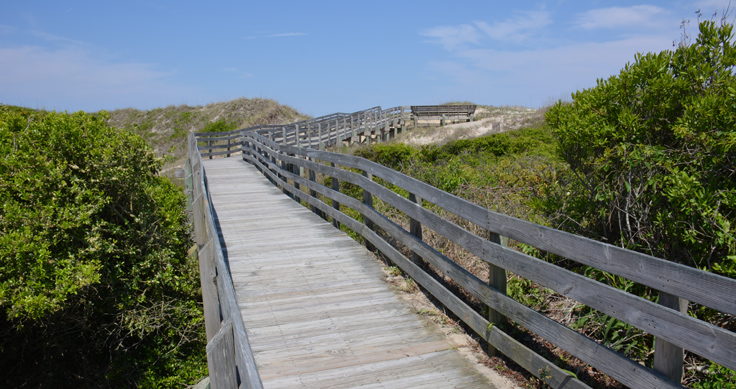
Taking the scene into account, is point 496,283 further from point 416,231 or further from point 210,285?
point 210,285

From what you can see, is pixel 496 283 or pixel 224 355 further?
pixel 496 283

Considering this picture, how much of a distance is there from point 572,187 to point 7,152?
8470mm

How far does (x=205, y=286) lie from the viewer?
4.59 m

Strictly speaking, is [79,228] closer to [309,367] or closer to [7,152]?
[7,152]

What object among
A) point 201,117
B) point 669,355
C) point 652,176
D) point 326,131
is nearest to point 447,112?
point 326,131

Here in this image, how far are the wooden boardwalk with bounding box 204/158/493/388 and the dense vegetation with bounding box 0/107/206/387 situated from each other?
1.50m

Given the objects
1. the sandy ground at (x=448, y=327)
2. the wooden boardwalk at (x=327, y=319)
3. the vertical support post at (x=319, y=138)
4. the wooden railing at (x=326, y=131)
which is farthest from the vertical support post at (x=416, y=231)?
the vertical support post at (x=319, y=138)

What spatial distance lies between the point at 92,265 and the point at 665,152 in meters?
7.46

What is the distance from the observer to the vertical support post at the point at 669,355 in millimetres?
3191

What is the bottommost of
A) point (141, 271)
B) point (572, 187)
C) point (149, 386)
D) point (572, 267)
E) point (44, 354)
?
point (149, 386)

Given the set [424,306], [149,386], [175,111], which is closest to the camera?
[424,306]

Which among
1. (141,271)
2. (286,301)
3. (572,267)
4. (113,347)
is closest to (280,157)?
(141,271)

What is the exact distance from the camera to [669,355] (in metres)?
3.22

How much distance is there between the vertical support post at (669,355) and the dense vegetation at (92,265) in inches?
278
